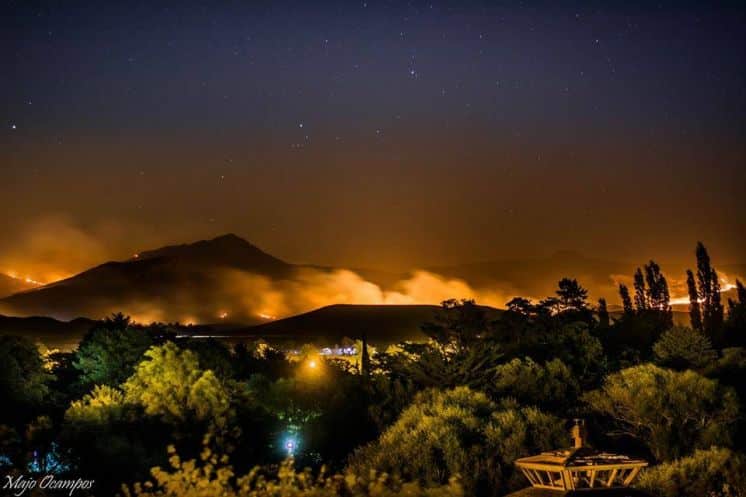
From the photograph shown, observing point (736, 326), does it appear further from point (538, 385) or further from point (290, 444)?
point (290, 444)

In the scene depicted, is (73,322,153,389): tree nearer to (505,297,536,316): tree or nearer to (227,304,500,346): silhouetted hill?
(505,297,536,316): tree

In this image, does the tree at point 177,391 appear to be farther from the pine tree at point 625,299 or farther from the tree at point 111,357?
the pine tree at point 625,299

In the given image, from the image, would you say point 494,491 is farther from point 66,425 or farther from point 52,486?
point 66,425

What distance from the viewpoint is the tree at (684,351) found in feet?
145

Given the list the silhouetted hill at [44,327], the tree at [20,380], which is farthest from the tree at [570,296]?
the silhouetted hill at [44,327]

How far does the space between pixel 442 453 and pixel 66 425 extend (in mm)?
15394

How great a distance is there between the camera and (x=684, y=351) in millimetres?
44969

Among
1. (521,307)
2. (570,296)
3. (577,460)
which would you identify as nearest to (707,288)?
(570,296)

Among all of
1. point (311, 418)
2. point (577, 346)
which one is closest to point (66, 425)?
point (311, 418)

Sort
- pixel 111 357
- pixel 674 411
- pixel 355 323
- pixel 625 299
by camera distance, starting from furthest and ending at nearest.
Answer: pixel 355 323, pixel 625 299, pixel 111 357, pixel 674 411

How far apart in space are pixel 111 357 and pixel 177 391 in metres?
15.0

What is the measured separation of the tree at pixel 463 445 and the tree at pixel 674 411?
3431 millimetres

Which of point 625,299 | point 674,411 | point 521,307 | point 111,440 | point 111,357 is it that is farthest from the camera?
point 625,299

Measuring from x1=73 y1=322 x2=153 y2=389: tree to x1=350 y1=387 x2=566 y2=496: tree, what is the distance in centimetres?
2407
